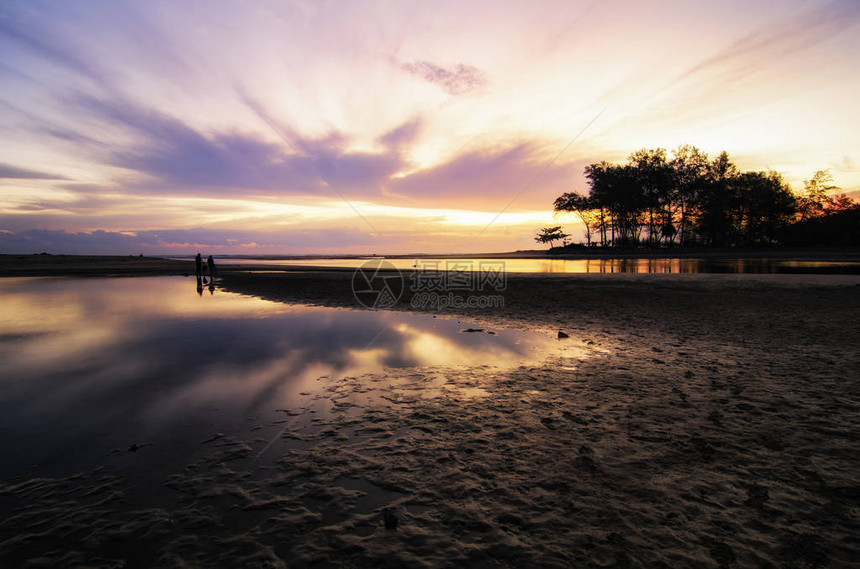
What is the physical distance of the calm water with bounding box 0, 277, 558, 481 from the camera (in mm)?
4953

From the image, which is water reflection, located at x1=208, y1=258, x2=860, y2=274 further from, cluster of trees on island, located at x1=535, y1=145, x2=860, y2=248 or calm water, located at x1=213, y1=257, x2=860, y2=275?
cluster of trees on island, located at x1=535, y1=145, x2=860, y2=248

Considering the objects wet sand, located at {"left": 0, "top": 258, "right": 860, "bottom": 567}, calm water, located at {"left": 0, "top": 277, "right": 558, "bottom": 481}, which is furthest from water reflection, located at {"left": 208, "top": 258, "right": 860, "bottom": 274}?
wet sand, located at {"left": 0, "top": 258, "right": 860, "bottom": 567}

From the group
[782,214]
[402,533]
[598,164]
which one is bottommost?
[402,533]

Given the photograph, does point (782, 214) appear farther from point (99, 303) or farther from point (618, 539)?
point (99, 303)

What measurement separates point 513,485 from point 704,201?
92.6 meters

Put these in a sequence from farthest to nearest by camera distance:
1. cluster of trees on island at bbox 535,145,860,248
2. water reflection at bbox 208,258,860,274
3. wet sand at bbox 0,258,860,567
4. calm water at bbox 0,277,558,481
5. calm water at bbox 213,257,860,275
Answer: cluster of trees on island at bbox 535,145,860,248 → calm water at bbox 213,257,860,275 → water reflection at bbox 208,258,860,274 → calm water at bbox 0,277,558,481 → wet sand at bbox 0,258,860,567

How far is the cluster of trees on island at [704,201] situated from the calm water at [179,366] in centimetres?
7988

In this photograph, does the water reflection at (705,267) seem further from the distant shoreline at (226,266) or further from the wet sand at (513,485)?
the wet sand at (513,485)

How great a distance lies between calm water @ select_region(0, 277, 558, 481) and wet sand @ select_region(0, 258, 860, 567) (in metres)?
0.59

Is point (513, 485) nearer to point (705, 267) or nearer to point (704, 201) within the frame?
point (705, 267)

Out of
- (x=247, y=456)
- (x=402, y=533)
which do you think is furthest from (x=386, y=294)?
(x=402, y=533)

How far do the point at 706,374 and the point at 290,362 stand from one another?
8935 mm

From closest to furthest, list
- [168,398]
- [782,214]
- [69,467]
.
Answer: [69,467]
[168,398]
[782,214]

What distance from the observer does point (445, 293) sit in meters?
22.8
